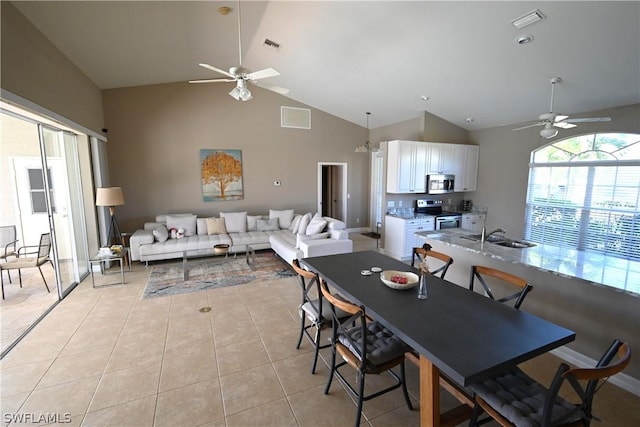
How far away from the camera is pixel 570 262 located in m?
2.52

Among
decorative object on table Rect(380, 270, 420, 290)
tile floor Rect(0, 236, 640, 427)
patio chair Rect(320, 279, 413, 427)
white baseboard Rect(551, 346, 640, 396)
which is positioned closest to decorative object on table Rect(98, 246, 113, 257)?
tile floor Rect(0, 236, 640, 427)

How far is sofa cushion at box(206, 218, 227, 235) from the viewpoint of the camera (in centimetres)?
608

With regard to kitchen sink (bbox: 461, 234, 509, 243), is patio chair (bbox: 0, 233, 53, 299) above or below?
below

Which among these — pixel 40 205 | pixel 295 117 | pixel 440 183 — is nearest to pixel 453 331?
pixel 440 183

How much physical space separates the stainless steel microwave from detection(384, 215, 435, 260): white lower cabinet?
2.12 feet

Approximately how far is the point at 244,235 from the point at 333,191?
343cm

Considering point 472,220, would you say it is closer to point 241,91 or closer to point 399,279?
point 399,279

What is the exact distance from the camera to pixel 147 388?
2260 millimetres

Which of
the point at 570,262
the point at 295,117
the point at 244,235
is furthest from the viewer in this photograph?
the point at 295,117

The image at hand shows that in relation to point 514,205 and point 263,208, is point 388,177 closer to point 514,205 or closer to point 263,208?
point 514,205

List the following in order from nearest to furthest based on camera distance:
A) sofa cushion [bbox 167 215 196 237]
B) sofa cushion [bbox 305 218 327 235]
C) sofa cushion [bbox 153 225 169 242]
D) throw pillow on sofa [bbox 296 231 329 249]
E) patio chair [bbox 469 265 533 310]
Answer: patio chair [bbox 469 265 533 310], throw pillow on sofa [bbox 296 231 329 249], sofa cushion [bbox 305 218 327 235], sofa cushion [bbox 153 225 169 242], sofa cushion [bbox 167 215 196 237]

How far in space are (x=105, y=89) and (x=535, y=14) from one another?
22.9 feet

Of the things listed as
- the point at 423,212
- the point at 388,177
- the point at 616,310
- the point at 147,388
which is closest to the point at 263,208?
the point at 388,177

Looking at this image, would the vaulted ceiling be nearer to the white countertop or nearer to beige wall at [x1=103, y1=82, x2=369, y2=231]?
beige wall at [x1=103, y1=82, x2=369, y2=231]
